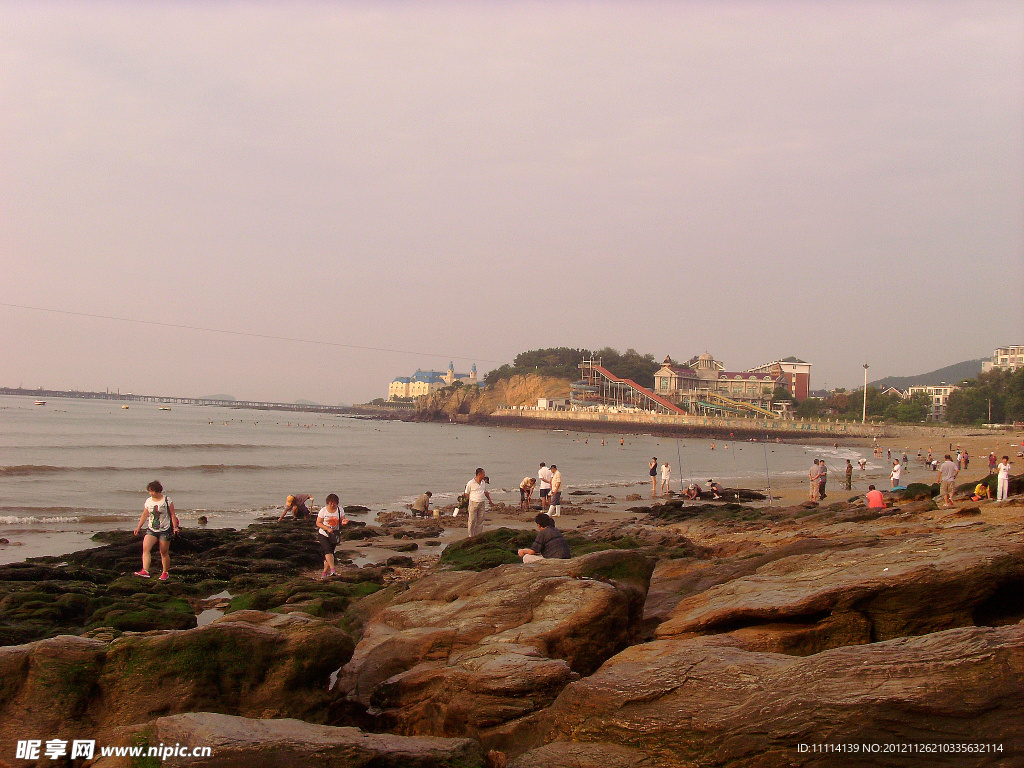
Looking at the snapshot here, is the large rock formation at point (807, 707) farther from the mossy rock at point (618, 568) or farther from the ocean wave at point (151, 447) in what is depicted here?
the ocean wave at point (151, 447)

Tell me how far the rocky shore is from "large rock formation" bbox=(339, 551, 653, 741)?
20mm

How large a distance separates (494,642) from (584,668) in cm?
80

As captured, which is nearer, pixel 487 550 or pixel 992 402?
pixel 487 550

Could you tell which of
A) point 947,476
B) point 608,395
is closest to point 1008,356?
point 608,395

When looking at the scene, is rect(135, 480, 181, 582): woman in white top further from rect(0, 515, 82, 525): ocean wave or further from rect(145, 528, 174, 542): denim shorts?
rect(0, 515, 82, 525): ocean wave

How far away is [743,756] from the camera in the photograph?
3.84 meters

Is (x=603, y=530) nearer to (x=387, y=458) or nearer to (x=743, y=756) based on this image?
(x=743, y=756)

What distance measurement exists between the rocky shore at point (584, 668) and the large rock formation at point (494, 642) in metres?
0.02

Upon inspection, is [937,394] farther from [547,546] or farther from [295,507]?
[547,546]

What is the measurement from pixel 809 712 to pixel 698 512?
17358mm

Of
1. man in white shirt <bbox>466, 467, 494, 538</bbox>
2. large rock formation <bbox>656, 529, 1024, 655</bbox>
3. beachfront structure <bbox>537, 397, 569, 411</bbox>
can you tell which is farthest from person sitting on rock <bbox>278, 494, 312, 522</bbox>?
beachfront structure <bbox>537, 397, 569, 411</bbox>

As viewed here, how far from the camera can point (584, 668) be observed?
593cm

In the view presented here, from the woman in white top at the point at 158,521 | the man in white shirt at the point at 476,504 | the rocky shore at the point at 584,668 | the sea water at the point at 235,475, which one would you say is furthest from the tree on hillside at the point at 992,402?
the woman in white top at the point at 158,521

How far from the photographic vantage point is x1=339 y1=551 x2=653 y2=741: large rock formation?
17.4 feet
